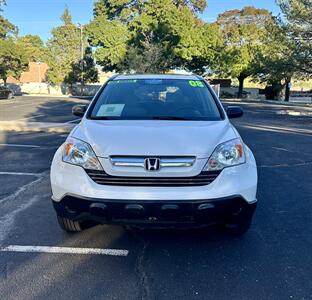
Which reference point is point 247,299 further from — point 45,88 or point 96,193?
point 45,88

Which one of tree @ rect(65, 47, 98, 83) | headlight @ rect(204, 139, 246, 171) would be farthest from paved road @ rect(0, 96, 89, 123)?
tree @ rect(65, 47, 98, 83)

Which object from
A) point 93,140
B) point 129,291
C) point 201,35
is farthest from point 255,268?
point 201,35

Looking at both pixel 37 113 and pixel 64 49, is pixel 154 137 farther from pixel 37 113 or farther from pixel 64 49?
pixel 64 49

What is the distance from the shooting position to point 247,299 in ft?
10.2

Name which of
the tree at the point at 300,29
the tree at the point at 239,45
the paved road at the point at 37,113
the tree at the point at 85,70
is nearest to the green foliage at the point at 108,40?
the tree at the point at 85,70

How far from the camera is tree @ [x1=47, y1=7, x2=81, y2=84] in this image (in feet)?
167

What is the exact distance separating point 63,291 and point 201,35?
43419 mm

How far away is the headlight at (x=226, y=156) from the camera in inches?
139

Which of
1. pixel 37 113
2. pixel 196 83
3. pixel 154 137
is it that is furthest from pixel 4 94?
pixel 154 137

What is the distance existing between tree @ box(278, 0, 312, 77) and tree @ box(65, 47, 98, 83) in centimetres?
3052

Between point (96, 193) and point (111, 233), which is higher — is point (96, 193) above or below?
above

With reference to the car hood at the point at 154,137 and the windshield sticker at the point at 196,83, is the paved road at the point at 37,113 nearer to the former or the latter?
the windshield sticker at the point at 196,83

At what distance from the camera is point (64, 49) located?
51188 millimetres

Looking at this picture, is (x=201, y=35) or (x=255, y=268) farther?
(x=201, y=35)
